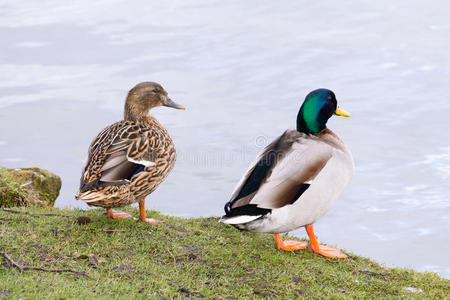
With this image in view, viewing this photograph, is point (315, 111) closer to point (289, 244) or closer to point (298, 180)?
point (298, 180)

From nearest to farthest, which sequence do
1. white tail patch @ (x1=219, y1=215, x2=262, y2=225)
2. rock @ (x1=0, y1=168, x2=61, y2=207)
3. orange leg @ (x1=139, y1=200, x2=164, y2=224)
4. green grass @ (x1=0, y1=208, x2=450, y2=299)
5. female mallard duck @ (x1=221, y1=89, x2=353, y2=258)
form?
green grass @ (x1=0, y1=208, x2=450, y2=299), white tail patch @ (x1=219, y1=215, x2=262, y2=225), female mallard duck @ (x1=221, y1=89, x2=353, y2=258), orange leg @ (x1=139, y1=200, x2=164, y2=224), rock @ (x1=0, y1=168, x2=61, y2=207)

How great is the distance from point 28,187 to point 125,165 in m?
2.83

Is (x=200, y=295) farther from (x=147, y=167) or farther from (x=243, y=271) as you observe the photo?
(x=147, y=167)

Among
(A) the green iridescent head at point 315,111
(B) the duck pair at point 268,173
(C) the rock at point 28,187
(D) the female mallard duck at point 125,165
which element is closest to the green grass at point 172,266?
(B) the duck pair at point 268,173

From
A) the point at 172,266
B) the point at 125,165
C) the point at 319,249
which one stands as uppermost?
the point at 125,165

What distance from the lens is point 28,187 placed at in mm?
8242

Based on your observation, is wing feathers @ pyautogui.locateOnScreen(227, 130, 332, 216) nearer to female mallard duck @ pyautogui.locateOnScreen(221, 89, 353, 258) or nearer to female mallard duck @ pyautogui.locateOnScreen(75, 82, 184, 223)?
female mallard duck @ pyautogui.locateOnScreen(221, 89, 353, 258)

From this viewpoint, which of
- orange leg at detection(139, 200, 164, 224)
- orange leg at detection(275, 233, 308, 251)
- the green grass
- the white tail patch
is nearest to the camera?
the green grass

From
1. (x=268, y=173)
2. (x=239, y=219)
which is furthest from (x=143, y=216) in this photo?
(x=268, y=173)

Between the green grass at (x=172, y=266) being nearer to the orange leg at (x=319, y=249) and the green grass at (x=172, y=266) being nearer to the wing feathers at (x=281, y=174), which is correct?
the orange leg at (x=319, y=249)

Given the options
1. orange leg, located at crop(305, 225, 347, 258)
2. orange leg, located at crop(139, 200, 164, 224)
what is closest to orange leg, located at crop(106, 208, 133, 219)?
orange leg, located at crop(139, 200, 164, 224)

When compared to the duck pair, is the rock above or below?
below

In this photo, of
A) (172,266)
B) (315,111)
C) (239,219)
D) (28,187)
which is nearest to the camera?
(172,266)

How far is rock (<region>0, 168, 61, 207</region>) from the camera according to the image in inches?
307
